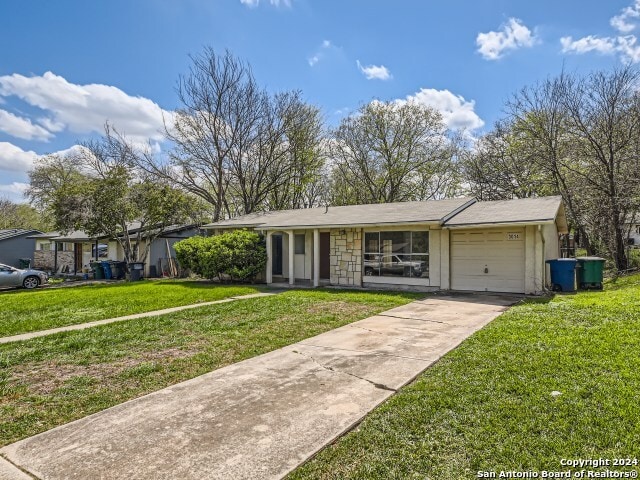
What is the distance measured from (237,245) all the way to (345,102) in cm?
1566

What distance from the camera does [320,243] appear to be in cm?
1558

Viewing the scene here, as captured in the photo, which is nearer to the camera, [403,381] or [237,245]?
[403,381]

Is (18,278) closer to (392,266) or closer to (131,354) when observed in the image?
(131,354)

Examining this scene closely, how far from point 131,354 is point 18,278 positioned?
14747 mm

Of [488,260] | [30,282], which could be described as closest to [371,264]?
[488,260]

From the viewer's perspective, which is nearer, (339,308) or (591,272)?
(339,308)

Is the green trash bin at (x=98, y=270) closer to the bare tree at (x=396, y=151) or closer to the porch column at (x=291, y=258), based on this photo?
the porch column at (x=291, y=258)

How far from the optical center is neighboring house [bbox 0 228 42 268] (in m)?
25.4

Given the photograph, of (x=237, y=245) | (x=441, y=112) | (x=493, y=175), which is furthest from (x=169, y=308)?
(x=441, y=112)

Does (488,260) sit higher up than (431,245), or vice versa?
(431,245)

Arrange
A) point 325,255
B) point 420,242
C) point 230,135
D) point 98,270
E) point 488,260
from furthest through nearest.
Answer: point 230,135 → point 98,270 → point 325,255 → point 420,242 → point 488,260

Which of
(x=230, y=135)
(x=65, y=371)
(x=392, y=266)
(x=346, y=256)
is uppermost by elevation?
(x=230, y=135)

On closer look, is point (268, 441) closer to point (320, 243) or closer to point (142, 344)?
point (142, 344)

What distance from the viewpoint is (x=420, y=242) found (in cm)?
1261
